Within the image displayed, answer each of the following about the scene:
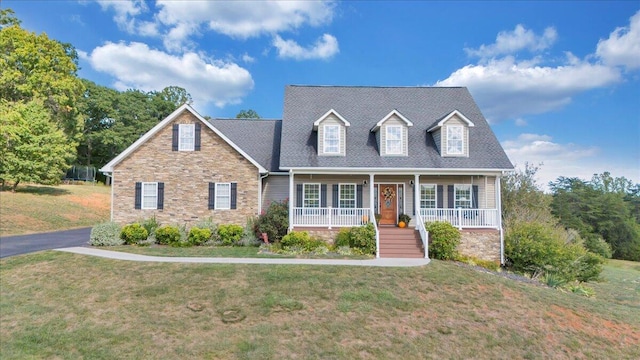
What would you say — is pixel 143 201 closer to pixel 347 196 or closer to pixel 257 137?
pixel 257 137

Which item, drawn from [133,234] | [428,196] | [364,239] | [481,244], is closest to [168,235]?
[133,234]

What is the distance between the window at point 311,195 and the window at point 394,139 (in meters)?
4.28

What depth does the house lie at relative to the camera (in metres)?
17.2

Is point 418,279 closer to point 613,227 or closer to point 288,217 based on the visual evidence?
point 288,217

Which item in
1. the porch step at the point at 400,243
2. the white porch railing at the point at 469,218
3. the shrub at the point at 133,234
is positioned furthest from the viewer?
the white porch railing at the point at 469,218

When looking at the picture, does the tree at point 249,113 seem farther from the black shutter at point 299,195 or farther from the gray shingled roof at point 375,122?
the black shutter at point 299,195

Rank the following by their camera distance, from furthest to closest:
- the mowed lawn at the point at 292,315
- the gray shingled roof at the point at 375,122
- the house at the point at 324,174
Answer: the gray shingled roof at the point at 375,122 → the house at the point at 324,174 → the mowed lawn at the point at 292,315

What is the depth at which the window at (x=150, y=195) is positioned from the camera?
58.9ft

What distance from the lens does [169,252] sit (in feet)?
48.3

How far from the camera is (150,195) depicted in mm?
17969

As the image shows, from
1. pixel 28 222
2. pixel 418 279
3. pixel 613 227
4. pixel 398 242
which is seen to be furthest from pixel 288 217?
pixel 613 227

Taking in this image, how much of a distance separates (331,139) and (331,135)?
210 millimetres

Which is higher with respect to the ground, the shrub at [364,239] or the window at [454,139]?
the window at [454,139]

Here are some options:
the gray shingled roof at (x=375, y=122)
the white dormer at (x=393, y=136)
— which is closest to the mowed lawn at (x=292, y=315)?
the gray shingled roof at (x=375, y=122)
